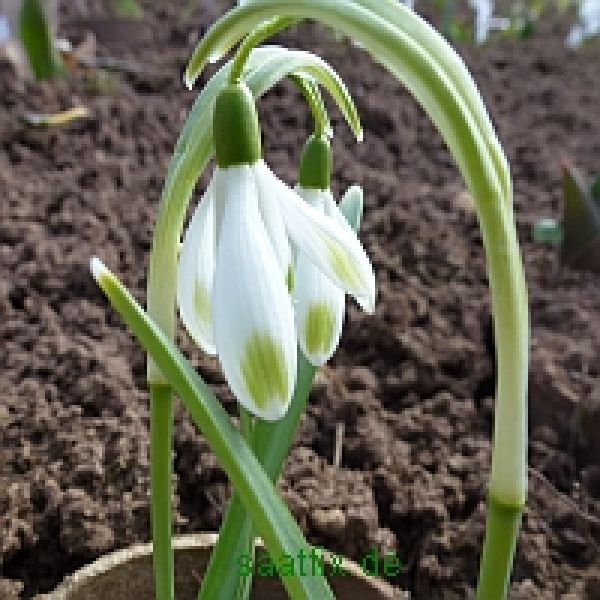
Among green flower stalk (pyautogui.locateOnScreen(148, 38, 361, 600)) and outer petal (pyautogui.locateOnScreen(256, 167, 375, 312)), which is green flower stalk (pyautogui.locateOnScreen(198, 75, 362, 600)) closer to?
green flower stalk (pyautogui.locateOnScreen(148, 38, 361, 600))

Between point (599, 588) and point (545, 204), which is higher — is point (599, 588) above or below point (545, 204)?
below

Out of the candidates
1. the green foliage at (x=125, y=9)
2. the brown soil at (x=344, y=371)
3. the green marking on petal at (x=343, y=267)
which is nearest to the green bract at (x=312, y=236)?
the green marking on petal at (x=343, y=267)

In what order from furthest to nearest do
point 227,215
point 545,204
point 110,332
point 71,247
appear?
point 545,204, point 71,247, point 110,332, point 227,215

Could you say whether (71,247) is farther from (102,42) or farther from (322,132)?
(102,42)

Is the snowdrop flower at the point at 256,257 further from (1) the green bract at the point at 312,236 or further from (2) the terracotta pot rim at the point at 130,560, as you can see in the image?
(2) the terracotta pot rim at the point at 130,560

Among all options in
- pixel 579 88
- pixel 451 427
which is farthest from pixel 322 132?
pixel 579 88

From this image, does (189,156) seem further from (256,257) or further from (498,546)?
(498,546)
